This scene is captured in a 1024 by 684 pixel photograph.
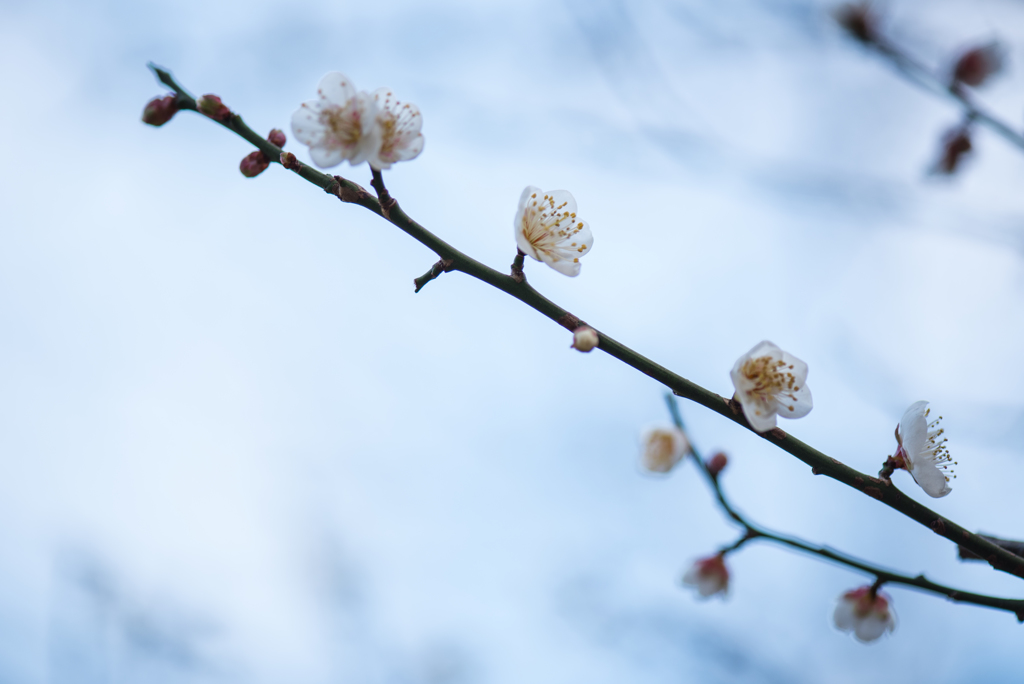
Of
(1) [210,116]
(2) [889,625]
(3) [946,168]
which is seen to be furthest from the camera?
(3) [946,168]

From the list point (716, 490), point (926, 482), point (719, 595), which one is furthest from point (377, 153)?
point (719, 595)

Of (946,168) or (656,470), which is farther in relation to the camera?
(946,168)

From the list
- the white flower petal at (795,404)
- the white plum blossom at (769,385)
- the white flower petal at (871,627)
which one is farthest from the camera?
the white flower petal at (871,627)

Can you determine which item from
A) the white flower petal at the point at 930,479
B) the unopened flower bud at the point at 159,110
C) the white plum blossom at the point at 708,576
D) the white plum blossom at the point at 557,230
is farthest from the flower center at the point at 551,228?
the white plum blossom at the point at 708,576

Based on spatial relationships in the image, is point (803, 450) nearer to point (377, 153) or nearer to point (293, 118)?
point (377, 153)

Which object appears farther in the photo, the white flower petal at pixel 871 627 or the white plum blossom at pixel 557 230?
the white flower petal at pixel 871 627

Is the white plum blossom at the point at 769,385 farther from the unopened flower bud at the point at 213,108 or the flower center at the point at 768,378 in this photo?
the unopened flower bud at the point at 213,108
